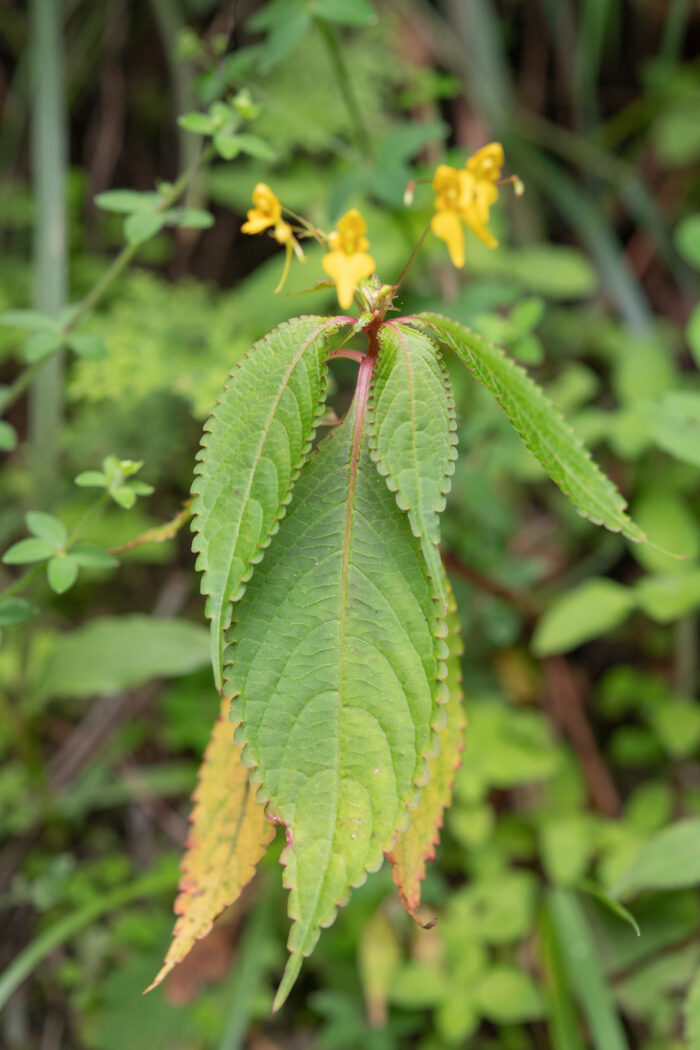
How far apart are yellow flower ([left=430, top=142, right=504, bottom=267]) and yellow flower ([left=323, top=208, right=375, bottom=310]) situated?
81 millimetres

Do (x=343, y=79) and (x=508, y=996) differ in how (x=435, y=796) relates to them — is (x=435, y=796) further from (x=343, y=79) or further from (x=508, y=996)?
(x=343, y=79)

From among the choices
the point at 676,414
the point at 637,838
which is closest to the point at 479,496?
the point at 676,414

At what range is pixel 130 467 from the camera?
94 cm

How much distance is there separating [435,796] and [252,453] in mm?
398

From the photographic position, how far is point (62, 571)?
94 centimetres

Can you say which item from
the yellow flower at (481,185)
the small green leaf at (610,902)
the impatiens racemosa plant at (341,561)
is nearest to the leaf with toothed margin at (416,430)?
the impatiens racemosa plant at (341,561)

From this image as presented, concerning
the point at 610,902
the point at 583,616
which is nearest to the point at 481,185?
the point at 610,902

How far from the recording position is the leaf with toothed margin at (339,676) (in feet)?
2.23

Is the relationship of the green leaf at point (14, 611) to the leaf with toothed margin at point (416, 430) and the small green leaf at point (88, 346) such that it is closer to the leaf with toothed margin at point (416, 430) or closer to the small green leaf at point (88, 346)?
the small green leaf at point (88, 346)

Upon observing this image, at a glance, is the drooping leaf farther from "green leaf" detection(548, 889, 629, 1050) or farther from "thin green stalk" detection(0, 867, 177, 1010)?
"green leaf" detection(548, 889, 629, 1050)

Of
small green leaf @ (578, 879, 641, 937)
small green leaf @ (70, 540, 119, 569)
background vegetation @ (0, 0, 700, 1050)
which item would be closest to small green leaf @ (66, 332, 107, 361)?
background vegetation @ (0, 0, 700, 1050)

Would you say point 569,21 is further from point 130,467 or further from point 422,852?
point 422,852

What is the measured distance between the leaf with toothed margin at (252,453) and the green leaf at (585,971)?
0.94m

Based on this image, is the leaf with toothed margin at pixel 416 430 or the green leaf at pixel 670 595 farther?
the green leaf at pixel 670 595
